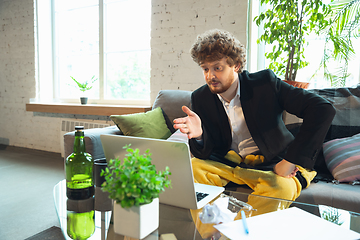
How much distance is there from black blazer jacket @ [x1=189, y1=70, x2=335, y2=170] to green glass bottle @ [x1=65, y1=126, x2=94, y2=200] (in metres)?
0.59

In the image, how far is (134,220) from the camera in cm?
64

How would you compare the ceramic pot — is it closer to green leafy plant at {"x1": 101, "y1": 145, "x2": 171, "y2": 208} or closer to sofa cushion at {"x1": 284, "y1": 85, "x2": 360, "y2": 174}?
sofa cushion at {"x1": 284, "y1": 85, "x2": 360, "y2": 174}

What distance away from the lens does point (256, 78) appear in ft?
4.86

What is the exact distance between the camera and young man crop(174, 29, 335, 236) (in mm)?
1218

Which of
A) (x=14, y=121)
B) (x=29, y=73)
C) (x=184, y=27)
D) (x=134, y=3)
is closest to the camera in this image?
(x=184, y=27)

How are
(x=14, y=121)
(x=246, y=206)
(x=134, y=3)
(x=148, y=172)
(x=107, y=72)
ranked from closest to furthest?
(x=148, y=172), (x=246, y=206), (x=134, y=3), (x=107, y=72), (x=14, y=121)

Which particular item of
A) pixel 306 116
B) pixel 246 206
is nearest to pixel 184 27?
pixel 306 116

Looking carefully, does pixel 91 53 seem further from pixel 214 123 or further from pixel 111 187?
pixel 111 187

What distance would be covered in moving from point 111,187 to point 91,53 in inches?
143

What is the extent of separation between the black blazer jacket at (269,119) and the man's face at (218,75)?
11cm

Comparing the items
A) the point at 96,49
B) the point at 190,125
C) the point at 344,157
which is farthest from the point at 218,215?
the point at 96,49

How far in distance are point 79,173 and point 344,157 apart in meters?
1.35

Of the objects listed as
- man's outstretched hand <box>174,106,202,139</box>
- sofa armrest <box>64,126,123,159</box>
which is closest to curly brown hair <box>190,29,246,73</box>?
man's outstretched hand <box>174,106,202,139</box>

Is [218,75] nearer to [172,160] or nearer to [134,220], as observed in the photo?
[172,160]
